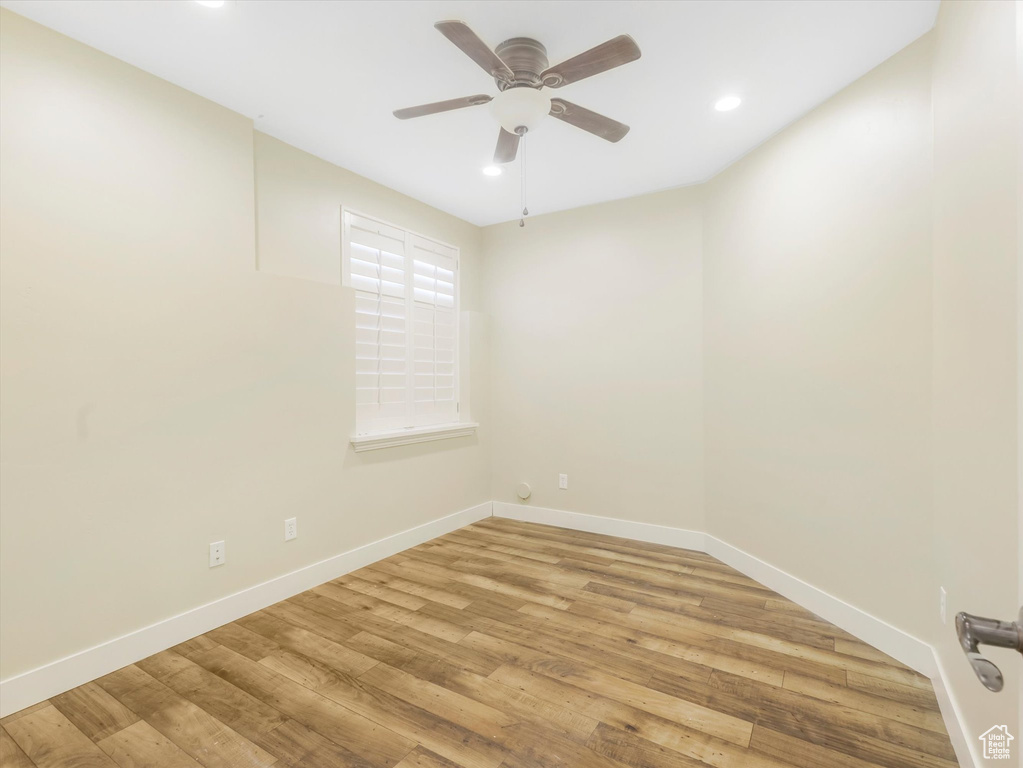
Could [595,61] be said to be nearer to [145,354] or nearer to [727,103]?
[727,103]

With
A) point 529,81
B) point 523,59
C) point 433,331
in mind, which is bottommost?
point 433,331

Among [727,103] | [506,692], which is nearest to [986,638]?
[506,692]

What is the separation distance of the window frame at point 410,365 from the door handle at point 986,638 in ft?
10.0

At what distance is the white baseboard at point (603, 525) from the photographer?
12.0 ft

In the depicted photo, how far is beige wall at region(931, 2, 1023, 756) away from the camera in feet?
3.86

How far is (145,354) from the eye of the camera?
7.36ft

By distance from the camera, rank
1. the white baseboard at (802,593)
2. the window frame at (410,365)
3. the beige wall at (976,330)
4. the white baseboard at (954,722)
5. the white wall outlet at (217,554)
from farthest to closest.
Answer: the window frame at (410,365) → the white wall outlet at (217,554) → the white baseboard at (802,593) → the white baseboard at (954,722) → the beige wall at (976,330)

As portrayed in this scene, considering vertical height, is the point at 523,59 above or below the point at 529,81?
above

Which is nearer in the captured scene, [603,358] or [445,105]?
[445,105]

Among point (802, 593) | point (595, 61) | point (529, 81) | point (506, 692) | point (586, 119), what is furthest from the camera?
point (802, 593)

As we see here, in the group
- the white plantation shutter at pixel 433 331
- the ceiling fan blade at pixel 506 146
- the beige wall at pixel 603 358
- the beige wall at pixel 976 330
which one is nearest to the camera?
the beige wall at pixel 976 330

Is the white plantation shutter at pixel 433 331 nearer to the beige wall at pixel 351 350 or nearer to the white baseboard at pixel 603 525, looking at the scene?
the beige wall at pixel 351 350

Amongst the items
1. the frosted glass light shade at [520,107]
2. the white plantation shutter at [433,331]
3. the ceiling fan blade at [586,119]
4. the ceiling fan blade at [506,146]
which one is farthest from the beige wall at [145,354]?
the ceiling fan blade at [586,119]

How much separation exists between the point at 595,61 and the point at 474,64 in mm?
686
